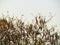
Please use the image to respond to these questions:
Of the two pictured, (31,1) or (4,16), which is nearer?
(4,16)

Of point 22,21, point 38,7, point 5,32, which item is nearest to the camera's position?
point 5,32

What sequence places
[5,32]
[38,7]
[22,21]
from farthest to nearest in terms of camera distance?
1. [38,7]
2. [22,21]
3. [5,32]

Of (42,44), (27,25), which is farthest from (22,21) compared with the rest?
(42,44)

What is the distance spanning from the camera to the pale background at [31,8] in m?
3.12

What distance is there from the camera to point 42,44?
113 inches

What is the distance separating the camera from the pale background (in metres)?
3.12

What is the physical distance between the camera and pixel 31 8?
3.20 meters

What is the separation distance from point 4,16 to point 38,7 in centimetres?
73

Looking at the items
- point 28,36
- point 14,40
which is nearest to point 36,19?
point 28,36

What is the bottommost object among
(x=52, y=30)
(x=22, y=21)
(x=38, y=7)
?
(x=52, y=30)

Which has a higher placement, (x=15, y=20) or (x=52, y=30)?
(x=15, y=20)

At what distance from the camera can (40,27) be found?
2.90 metres

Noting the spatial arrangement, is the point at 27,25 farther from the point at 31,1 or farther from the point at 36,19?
the point at 31,1

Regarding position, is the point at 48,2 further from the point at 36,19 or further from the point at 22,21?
the point at 22,21
